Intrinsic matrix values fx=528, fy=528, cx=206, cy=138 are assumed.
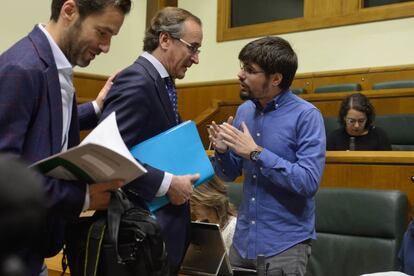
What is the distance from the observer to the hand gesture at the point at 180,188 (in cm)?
103

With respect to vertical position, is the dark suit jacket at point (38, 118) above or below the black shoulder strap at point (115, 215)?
above

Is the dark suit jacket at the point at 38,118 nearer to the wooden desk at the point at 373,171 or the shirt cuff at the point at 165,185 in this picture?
the shirt cuff at the point at 165,185

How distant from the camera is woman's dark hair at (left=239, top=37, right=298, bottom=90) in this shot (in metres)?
1.29

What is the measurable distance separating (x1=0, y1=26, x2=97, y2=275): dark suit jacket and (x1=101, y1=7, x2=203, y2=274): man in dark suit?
0.23 meters

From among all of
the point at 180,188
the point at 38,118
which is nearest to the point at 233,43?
the point at 180,188

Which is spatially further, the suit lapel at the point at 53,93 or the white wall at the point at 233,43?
the white wall at the point at 233,43

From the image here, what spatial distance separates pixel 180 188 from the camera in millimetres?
1035

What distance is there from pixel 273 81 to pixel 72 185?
647 millimetres

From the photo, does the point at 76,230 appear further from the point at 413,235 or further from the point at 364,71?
the point at 364,71

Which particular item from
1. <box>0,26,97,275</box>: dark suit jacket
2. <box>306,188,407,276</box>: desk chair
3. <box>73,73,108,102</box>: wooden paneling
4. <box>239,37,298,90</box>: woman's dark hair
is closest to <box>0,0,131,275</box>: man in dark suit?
<box>0,26,97,275</box>: dark suit jacket

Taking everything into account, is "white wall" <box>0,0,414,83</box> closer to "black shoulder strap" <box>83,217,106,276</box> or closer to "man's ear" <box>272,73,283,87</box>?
"man's ear" <box>272,73,283,87</box>

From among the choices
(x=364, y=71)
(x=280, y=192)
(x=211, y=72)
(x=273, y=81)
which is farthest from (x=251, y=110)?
(x=211, y=72)

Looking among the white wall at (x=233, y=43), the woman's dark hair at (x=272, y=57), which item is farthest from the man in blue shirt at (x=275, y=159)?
the white wall at (x=233, y=43)

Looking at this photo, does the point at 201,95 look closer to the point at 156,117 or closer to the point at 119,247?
the point at 156,117
